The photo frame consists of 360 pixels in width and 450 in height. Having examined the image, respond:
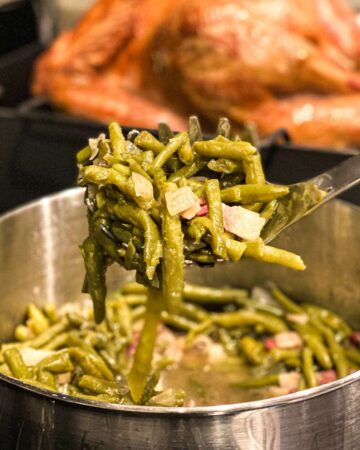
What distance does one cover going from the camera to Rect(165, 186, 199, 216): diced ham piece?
133 centimetres

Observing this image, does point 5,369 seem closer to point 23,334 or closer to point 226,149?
point 23,334

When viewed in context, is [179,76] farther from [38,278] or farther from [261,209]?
[261,209]

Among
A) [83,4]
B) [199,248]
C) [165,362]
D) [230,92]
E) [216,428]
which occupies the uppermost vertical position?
[83,4]

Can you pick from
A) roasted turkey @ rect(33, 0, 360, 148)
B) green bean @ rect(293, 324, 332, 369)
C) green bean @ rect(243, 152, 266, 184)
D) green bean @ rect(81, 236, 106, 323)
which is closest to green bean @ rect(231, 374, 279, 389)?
green bean @ rect(293, 324, 332, 369)

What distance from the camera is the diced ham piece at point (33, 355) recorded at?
1679mm

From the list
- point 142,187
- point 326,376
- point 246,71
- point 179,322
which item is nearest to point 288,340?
point 326,376

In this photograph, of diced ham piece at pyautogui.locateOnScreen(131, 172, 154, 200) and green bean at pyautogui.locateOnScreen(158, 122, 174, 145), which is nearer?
diced ham piece at pyautogui.locateOnScreen(131, 172, 154, 200)

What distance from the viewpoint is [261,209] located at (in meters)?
1.47

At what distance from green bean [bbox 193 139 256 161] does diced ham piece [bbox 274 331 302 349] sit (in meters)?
0.62

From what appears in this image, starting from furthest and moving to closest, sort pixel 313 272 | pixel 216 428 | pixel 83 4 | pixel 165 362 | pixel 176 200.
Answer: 1. pixel 83 4
2. pixel 313 272
3. pixel 165 362
4. pixel 176 200
5. pixel 216 428

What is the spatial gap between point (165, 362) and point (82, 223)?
40 centimetres

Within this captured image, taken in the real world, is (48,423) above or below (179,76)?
below

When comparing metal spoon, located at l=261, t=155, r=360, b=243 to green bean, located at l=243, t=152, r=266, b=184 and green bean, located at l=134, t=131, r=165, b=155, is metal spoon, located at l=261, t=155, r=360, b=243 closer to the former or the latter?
green bean, located at l=243, t=152, r=266, b=184

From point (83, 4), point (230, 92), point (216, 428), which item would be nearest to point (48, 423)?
point (216, 428)
